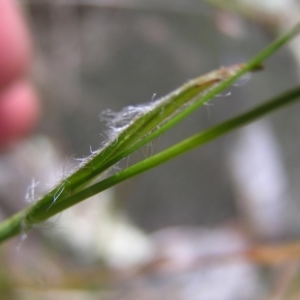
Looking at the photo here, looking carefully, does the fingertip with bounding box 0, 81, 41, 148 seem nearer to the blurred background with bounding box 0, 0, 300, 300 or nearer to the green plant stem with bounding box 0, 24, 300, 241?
the blurred background with bounding box 0, 0, 300, 300

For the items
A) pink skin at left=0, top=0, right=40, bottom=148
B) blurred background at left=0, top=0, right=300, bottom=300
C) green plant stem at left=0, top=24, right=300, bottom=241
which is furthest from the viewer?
blurred background at left=0, top=0, right=300, bottom=300

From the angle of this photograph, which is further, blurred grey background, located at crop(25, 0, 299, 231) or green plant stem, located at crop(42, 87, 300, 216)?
blurred grey background, located at crop(25, 0, 299, 231)

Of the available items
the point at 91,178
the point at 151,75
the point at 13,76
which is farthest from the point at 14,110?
the point at 91,178

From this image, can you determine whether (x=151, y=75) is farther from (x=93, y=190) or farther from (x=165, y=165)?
(x=93, y=190)

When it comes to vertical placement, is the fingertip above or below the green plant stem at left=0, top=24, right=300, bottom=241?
above

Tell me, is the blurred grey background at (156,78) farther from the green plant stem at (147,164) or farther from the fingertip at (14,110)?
the green plant stem at (147,164)

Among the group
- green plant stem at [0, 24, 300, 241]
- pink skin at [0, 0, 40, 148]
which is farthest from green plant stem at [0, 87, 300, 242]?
pink skin at [0, 0, 40, 148]

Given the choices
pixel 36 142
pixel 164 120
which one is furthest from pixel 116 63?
pixel 164 120
